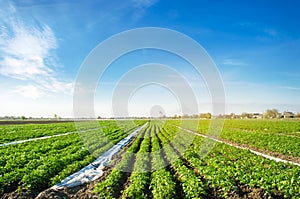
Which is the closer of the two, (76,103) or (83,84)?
(76,103)

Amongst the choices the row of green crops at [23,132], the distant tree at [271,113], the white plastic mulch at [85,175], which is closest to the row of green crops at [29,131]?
the row of green crops at [23,132]

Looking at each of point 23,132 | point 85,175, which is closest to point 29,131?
point 23,132

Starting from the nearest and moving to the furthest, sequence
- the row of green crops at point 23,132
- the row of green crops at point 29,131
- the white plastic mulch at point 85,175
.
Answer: the white plastic mulch at point 85,175 < the row of green crops at point 23,132 < the row of green crops at point 29,131

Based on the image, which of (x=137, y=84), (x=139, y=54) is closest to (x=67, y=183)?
(x=139, y=54)

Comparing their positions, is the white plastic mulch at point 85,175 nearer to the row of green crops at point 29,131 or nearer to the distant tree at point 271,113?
the row of green crops at point 29,131

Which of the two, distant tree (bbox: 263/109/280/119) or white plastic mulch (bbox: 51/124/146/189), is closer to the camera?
white plastic mulch (bbox: 51/124/146/189)

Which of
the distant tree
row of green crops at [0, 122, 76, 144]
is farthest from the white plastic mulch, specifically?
the distant tree

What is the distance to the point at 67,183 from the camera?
30.0ft

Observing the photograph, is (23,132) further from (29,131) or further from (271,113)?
(271,113)

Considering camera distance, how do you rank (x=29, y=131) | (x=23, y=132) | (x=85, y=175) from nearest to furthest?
1. (x=85, y=175)
2. (x=23, y=132)
3. (x=29, y=131)

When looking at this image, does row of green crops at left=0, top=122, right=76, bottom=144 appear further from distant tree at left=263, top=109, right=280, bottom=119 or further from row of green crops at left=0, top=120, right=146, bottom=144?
distant tree at left=263, top=109, right=280, bottom=119

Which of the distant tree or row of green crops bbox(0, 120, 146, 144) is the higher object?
the distant tree

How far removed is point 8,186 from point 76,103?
7.23 meters

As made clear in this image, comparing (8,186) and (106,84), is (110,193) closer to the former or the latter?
(8,186)
